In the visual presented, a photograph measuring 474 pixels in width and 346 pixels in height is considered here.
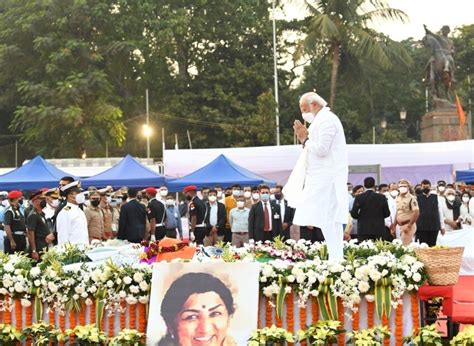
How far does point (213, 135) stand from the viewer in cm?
5047

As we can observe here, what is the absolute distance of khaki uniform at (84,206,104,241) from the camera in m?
16.2

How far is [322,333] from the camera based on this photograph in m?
7.71

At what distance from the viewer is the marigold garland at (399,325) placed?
7.96m

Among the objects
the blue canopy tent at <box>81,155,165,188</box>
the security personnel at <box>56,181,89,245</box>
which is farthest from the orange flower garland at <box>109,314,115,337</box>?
the blue canopy tent at <box>81,155,165,188</box>

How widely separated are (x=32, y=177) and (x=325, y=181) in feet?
55.8

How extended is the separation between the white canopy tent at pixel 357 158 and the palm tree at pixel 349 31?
49.2 ft

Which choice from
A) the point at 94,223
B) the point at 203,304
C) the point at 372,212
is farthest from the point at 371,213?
the point at 203,304

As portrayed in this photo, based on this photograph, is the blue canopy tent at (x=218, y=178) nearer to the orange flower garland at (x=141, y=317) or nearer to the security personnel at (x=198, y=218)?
the security personnel at (x=198, y=218)

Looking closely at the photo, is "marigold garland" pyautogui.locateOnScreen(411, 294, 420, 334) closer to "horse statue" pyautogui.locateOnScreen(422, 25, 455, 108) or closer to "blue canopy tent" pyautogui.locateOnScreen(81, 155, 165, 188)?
"blue canopy tent" pyautogui.locateOnScreen(81, 155, 165, 188)

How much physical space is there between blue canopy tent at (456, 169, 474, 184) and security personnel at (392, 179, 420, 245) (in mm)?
10403

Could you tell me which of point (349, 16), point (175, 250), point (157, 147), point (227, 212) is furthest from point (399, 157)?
point (157, 147)

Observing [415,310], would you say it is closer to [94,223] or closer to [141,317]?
[141,317]

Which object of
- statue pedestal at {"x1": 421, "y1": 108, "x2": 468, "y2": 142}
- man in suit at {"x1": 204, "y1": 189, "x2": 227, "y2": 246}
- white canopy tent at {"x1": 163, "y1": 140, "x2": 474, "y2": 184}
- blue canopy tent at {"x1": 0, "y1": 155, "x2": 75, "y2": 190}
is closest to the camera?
man in suit at {"x1": 204, "y1": 189, "x2": 227, "y2": 246}

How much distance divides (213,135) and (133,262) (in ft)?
136
